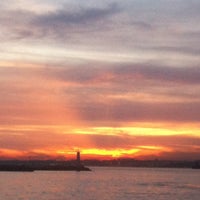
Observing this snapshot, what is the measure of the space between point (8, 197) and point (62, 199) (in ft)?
23.6

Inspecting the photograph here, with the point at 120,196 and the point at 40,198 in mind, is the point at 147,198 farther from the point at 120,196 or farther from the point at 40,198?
the point at 40,198

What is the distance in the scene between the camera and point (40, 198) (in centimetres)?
6788

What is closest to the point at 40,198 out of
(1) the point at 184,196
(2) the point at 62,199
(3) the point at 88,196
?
(2) the point at 62,199

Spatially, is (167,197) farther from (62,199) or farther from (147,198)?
(62,199)

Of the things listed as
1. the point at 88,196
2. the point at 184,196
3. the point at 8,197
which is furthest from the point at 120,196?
the point at 8,197

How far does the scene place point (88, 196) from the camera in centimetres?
7375

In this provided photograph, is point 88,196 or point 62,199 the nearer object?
point 62,199

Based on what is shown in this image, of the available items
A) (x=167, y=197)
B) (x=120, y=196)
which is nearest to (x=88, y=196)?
(x=120, y=196)

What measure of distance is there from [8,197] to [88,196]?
10678mm

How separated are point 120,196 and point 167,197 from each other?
6.13 meters

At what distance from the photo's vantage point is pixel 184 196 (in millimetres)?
75500

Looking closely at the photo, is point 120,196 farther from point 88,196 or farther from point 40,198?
point 40,198

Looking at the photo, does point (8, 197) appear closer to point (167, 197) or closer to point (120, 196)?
point (120, 196)

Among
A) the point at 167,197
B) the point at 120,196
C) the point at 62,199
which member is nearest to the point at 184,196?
the point at 167,197
